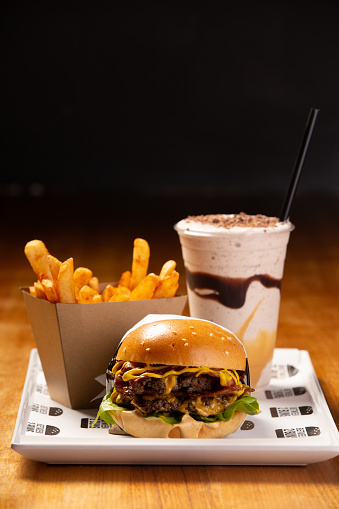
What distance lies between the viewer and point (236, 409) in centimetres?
133

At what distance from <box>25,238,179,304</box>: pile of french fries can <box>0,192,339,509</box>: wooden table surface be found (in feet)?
0.98

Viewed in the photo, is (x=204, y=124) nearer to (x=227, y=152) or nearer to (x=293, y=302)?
(x=227, y=152)

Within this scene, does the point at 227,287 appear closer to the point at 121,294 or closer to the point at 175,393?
the point at 121,294

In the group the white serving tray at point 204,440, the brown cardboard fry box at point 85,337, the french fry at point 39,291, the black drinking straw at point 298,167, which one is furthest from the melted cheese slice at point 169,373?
the black drinking straw at point 298,167

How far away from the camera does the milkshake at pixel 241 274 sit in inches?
64.7

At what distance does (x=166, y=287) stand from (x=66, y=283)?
0.25 metres

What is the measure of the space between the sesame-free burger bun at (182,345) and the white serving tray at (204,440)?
15 cm

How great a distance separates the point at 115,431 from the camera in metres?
1.36

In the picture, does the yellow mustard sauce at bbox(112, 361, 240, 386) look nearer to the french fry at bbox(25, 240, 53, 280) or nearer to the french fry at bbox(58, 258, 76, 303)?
the french fry at bbox(58, 258, 76, 303)

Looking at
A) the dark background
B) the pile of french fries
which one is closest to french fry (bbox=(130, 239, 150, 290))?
the pile of french fries

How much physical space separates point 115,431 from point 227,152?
7121mm

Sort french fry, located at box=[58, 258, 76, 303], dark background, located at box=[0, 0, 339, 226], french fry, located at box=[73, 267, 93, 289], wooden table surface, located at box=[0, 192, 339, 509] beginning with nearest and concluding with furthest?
wooden table surface, located at box=[0, 192, 339, 509] → french fry, located at box=[58, 258, 76, 303] → french fry, located at box=[73, 267, 93, 289] → dark background, located at box=[0, 0, 339, 226]

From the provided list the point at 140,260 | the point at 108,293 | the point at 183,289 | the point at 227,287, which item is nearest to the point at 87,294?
the point at 108,293

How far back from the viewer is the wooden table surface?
1112 millimetres
